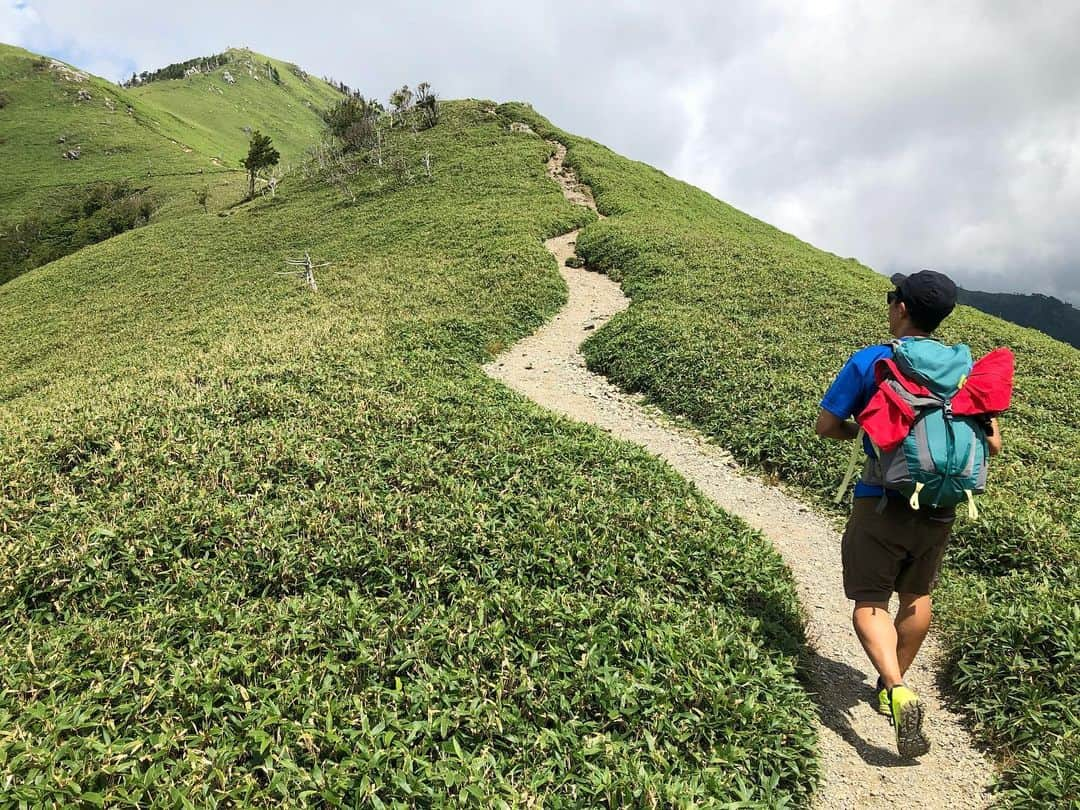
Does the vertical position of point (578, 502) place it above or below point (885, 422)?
below

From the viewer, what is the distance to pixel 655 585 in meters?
6.72

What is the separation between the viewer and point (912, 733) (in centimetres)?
471

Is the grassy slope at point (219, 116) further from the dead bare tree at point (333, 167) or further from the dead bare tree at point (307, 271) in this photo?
the dead bare tree at point (307, 271)

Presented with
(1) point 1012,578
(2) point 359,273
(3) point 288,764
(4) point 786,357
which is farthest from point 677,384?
(2) point 359,273

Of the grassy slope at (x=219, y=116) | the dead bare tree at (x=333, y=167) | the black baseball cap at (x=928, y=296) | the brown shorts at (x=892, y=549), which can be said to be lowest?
the brown shorts at (x=892, y=549)

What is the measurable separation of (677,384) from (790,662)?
8601 mm

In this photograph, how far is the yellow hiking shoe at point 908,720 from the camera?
4.65m

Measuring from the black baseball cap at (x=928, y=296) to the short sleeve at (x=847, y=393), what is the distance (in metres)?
0.66

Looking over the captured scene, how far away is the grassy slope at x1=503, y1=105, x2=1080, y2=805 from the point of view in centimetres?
554

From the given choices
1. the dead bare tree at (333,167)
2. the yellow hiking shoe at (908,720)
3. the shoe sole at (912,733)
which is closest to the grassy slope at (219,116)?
the dead bare tree at (333,167)

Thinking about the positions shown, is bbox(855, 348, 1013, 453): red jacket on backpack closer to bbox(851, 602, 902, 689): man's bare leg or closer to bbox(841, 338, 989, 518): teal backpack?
bbox(841, 338, 989, 518): teal backpack

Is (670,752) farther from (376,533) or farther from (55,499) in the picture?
(55,499)

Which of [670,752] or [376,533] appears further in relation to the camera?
[376,533]

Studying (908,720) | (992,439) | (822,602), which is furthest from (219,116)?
(908,720)
